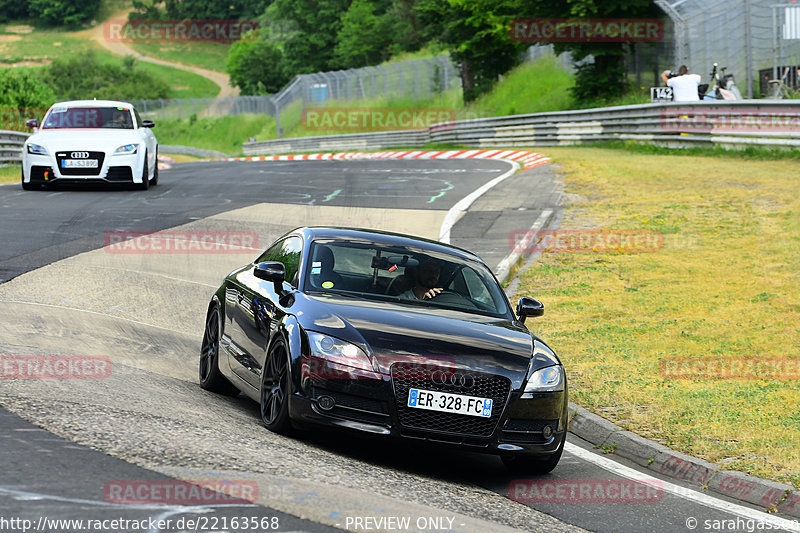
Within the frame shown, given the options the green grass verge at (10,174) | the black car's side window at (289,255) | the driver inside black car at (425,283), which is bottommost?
the green grass verge at (10,174)

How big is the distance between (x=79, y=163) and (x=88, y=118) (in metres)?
1.28

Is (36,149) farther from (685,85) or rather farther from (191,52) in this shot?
(191,52)

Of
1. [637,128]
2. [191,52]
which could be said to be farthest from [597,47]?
[191,52]

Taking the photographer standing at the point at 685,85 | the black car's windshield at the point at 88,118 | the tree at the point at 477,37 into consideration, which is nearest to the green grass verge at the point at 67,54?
the tree at the point at 477,37

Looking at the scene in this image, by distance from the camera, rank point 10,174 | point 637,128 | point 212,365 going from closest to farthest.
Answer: point 212,365
point 10,174
point 637,128

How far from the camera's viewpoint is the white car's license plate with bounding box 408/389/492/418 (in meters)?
6.61

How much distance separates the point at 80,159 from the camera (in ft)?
71.3

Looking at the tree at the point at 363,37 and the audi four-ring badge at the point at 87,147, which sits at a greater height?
the tree at the point at 363,37

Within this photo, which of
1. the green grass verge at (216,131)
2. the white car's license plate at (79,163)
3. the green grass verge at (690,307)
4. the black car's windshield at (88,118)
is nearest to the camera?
the green grass verge at (690,307)

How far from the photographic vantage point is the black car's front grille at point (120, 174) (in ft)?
72.3

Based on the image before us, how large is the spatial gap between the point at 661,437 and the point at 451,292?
72.9 inches

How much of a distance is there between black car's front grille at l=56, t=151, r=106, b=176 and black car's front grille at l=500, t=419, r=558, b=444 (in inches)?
654

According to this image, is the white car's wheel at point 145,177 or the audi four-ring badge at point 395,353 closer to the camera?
the audi four-ring badge at point 395,353

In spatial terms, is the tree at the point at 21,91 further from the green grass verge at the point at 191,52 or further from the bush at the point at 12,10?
the bush at the point at 12,10
